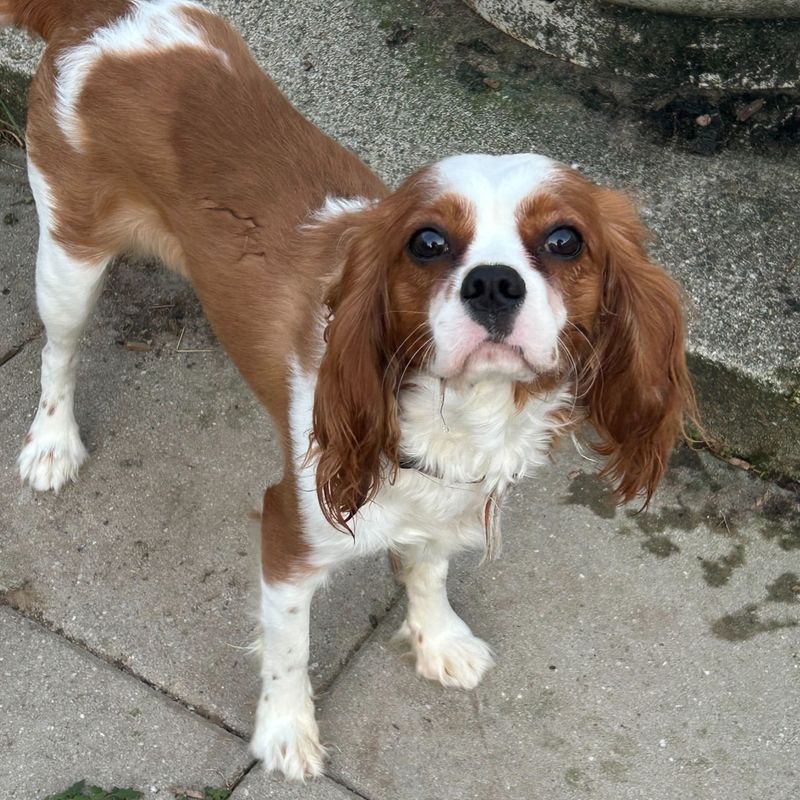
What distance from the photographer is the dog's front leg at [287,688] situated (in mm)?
2797

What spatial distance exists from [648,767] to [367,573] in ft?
3.13

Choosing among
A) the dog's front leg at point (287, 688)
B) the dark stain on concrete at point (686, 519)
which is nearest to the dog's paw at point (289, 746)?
the dog's front leg at point (287, 688)

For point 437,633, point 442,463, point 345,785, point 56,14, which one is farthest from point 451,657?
point 56,14

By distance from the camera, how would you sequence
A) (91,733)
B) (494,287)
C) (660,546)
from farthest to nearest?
(660,546), (91,733), (494,287)

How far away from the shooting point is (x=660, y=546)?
11.1 feet

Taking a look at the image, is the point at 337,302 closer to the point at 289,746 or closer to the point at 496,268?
the point at 496,268

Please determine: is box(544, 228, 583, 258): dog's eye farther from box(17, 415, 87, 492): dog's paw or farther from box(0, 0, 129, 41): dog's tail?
box(17, 415, 87, 492): dog's paw

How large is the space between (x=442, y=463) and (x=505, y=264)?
58 cm

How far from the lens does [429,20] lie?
4.38 metres

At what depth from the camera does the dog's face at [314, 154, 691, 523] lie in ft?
6.97

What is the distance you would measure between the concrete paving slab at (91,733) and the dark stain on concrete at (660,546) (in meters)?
1.32

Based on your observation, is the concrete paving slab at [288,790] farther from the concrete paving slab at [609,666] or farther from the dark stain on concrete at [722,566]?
the dark stain on concrete at [722,566]

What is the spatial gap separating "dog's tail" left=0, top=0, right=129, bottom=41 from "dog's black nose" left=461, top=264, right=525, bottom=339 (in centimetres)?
162

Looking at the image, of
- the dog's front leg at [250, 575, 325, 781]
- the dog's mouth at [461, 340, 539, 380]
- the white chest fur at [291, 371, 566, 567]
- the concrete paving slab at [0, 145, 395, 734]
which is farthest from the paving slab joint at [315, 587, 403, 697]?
the dog's mouth at [461, 340, 539, 380]
